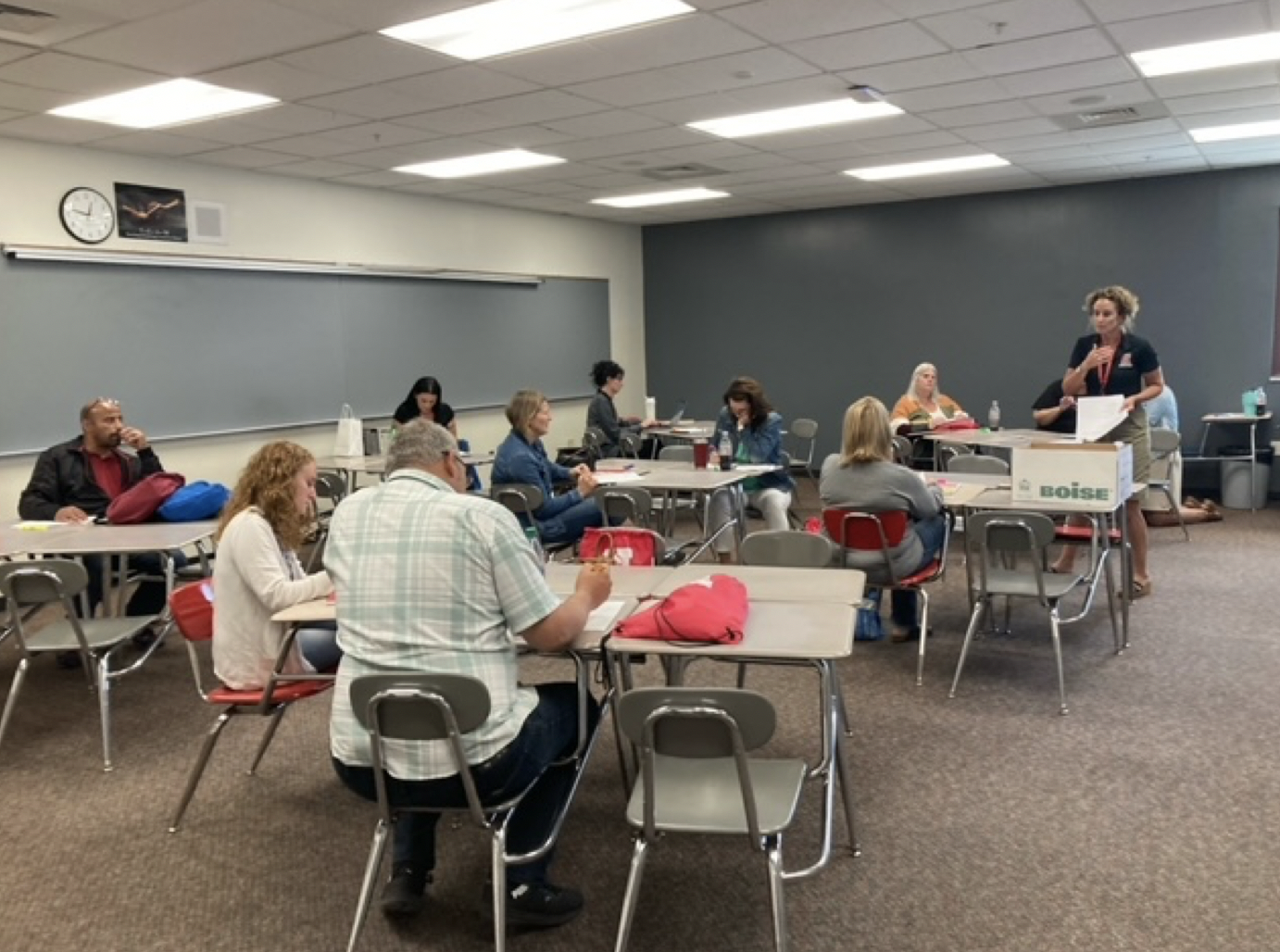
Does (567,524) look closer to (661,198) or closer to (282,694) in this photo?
(282,694)

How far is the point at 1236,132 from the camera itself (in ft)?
23.0

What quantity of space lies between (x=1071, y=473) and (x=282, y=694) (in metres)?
3.23

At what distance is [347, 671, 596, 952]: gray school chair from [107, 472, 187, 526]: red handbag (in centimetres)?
280

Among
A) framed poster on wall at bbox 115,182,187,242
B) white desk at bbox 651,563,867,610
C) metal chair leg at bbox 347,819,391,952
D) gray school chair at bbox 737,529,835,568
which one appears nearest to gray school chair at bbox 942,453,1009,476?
gray school chair at bbox 737,529,835,568

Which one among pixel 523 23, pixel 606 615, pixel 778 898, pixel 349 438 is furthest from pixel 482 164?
pixel 778 898

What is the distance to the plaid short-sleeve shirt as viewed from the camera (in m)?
2.23

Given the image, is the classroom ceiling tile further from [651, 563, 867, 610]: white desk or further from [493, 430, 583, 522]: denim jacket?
[651, 563, 867, 610]: white desk

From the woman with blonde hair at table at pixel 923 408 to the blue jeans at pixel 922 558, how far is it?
91.6 inches

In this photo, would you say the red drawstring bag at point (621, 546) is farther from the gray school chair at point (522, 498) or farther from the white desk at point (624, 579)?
the gray school chair at point (522, 498)

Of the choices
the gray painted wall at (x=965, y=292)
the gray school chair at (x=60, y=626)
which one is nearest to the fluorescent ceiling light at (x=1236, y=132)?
the gray painted wall at (x=965, y=292)

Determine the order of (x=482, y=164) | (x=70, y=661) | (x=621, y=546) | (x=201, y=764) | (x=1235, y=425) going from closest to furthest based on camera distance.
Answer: (x=201, y=764), (x=621, y=546), (x=70, y=661), (x=482, y=164), (x=1235, y=425)

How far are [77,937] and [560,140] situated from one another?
5241 mm

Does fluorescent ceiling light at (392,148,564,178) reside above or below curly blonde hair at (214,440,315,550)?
above

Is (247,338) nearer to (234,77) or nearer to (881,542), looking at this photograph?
(234,77)
